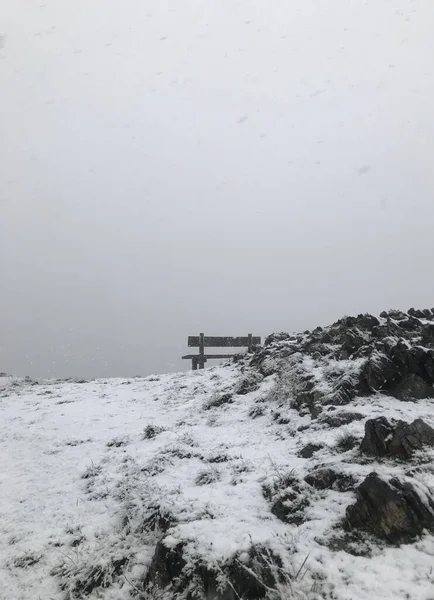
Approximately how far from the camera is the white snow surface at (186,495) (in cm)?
312

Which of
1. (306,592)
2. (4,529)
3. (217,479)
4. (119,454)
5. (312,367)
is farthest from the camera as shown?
(312,367)

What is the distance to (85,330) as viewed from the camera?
16800 cm

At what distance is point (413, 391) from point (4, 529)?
21.2 feet

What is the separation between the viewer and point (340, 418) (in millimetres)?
5848

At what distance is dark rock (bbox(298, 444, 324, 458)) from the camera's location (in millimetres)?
5137

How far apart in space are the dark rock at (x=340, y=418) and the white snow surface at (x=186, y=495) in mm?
155

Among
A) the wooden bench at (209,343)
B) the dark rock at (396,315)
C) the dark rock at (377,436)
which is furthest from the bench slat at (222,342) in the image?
the dark rock at (377,436)

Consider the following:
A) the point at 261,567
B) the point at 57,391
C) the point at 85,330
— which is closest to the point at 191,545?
the point at 261,567

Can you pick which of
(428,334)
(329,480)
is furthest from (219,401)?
(428,334)

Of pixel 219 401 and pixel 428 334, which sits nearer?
pixel 428 334

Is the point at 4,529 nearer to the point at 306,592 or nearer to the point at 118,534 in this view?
the point at 118,534

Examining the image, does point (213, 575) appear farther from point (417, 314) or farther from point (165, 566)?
point (417, 314)

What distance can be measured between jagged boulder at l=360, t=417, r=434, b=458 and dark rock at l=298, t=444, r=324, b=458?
720 millimetres

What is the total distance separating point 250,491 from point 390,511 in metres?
1.76
